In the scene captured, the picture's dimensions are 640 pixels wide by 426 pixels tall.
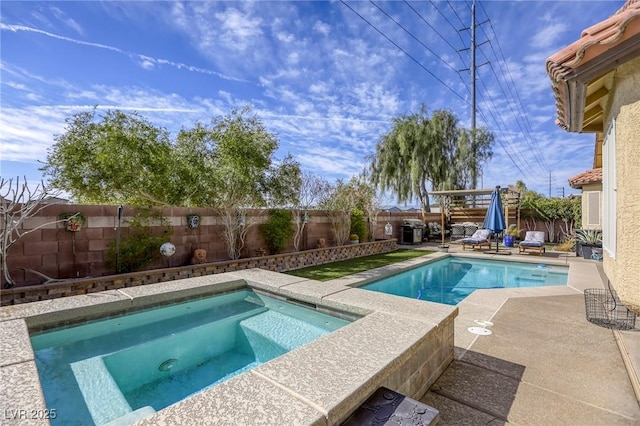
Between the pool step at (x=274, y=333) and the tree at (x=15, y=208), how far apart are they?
4.86 metres

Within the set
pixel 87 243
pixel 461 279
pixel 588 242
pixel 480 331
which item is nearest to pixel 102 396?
pixel 480 331

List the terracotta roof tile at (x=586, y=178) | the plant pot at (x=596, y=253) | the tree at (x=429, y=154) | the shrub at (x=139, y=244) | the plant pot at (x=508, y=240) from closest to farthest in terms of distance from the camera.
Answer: the shrub at (x=139, y=244) < the terracotta roof tile at (x=586, y=178) < the plant pot at (x=596, y=253) < the plant pot at (x=508, y=240) < the tree at (x=429, y=154)

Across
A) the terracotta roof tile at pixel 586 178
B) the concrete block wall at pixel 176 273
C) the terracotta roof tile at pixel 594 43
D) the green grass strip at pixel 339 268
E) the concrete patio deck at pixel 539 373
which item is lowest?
the green grass strip at pixel 339 268

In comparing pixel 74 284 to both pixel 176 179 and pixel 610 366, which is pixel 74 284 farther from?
pixel 610 366

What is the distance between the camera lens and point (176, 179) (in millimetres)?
10336

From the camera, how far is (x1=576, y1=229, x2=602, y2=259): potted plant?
11.2m

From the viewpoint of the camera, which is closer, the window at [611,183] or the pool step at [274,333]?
the window at [611,183]

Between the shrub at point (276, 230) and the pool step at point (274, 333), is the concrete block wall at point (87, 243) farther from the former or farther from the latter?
the pool step at point (274, 333)

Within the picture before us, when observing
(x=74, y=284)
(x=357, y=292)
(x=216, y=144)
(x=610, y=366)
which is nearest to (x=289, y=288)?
(x=357, y=292)

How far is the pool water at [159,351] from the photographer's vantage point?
3.02m

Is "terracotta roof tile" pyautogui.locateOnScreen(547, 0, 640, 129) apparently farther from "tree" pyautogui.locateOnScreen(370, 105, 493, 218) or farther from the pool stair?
"tree" pyautogui.locateOnScreen(370, 105, 493, 218)

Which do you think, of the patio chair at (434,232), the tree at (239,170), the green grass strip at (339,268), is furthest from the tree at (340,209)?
the patio chair at (434,232)

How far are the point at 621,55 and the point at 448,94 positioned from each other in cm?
2055

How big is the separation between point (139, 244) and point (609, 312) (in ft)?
31.5
